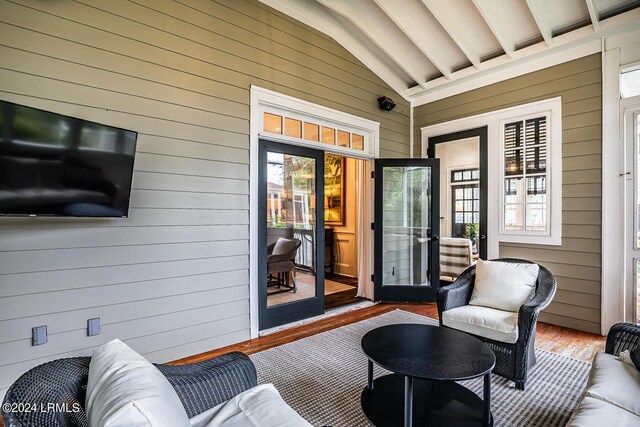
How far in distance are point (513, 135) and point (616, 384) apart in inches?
134

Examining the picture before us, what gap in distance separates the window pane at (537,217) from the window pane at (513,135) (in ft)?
2.69

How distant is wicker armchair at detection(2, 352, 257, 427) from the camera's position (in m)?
0.88

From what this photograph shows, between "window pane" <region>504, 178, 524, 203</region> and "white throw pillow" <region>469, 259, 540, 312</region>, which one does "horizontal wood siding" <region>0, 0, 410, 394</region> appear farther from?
"window pane" <region>504, 178, 524, 203</region>

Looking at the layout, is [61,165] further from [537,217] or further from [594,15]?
[594,15]

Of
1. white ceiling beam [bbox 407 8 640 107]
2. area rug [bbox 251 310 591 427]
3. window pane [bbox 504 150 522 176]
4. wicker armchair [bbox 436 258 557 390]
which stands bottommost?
area rug [bbox 251 310 591 427]

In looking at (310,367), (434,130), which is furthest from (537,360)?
(434,130)

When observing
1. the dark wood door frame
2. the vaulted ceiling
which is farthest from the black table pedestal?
the vaulted ceiling

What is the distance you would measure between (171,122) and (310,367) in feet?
8.14

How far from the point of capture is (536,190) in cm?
393

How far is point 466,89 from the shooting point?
4566 mm

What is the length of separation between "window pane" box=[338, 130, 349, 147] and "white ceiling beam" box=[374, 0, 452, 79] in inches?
55.4

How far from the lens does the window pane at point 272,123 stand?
3.59 metres

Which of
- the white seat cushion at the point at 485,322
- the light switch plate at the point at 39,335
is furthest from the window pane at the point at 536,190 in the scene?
the light switch plate at the point at 39,335

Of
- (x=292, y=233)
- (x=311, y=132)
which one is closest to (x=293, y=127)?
(x=311, y=132)
